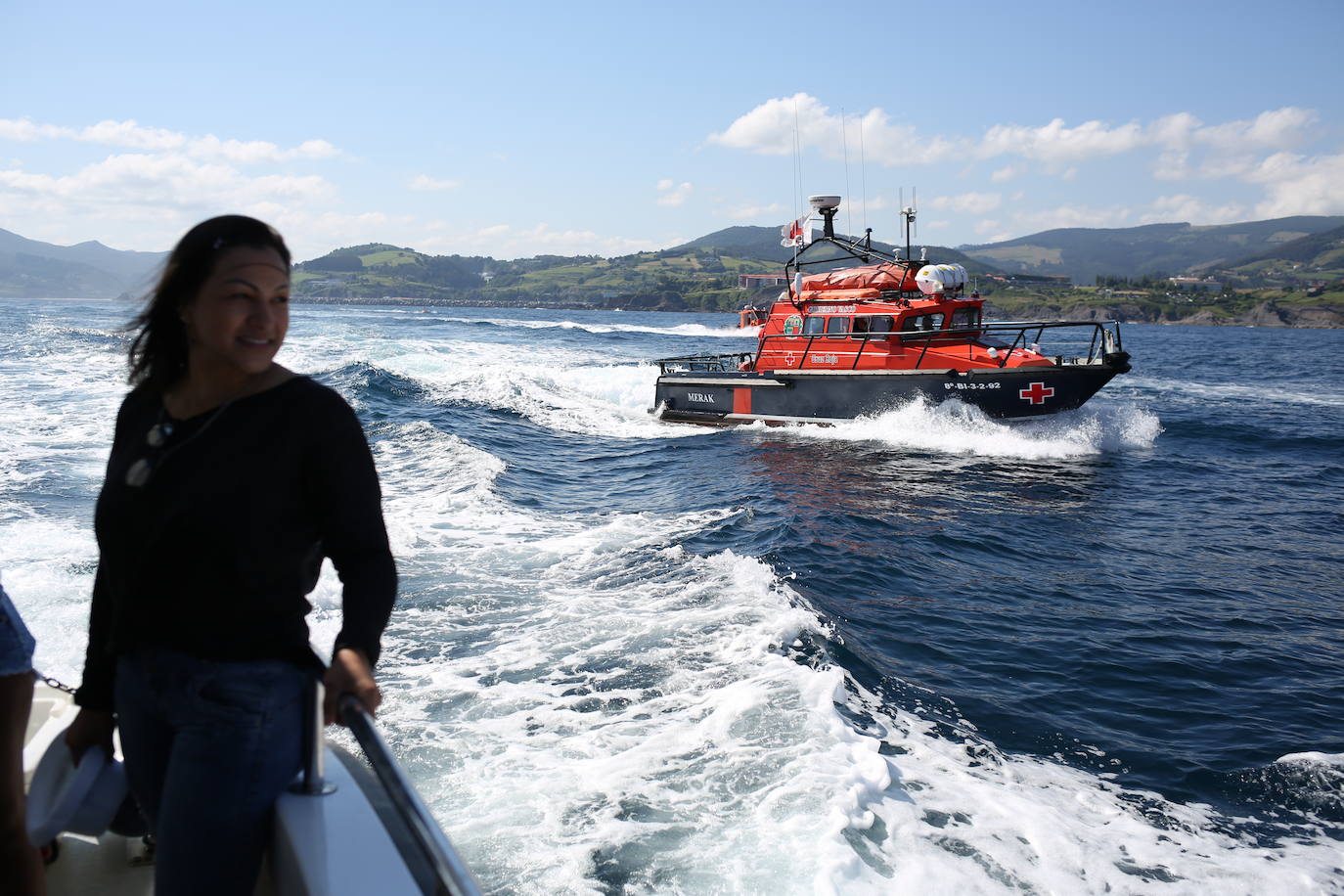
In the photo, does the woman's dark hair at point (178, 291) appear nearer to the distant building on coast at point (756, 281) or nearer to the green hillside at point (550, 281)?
the green hillside at point (550, 281)

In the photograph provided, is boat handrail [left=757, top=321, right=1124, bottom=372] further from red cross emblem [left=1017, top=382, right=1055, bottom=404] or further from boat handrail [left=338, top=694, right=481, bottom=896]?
boat handrail [left=338, top=694, right=481, bottom=896]

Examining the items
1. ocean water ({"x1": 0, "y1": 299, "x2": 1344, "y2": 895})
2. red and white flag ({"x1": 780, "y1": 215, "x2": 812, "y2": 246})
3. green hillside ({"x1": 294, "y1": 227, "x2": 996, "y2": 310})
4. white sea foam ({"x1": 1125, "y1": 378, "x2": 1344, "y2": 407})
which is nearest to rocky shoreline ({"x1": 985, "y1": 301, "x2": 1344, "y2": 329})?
green hillside ({"x1": 294, "y1": 227, "x2": 996, "y2": 310})

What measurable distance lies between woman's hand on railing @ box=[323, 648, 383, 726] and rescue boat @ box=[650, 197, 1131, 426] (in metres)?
14.3

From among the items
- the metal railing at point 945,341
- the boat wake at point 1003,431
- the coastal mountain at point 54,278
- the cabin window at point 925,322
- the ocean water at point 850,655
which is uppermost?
the coastal mountain at point 54,278

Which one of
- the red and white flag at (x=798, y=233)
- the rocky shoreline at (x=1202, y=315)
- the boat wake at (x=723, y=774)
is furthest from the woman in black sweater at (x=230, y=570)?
the rocky shoreline at (x=1202, y=315)

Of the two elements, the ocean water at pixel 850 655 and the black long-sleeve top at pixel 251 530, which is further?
the ocean water at pixel 850 655

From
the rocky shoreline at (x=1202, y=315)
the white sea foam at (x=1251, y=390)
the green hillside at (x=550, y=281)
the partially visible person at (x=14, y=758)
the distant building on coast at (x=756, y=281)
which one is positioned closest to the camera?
the partially visible person at (x=14, y=758)

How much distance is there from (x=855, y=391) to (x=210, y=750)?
1614 centimetres

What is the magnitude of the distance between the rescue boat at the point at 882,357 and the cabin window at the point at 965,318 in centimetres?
2

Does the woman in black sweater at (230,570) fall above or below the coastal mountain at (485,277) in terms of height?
below

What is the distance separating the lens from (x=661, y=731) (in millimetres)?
5258

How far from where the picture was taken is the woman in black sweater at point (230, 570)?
5.45 ft

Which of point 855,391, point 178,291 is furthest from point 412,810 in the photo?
point 855,391

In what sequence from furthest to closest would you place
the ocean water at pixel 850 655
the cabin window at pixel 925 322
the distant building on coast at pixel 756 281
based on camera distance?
the distant building on coast at pixel 756 281, the cabin window at pixel 925 322, the ocean water at pixel 850 655
